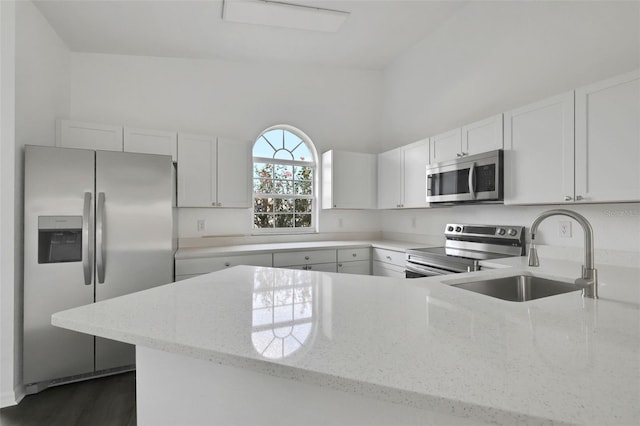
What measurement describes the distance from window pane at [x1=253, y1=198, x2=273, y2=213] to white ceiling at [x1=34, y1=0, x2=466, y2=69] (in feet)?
5.70

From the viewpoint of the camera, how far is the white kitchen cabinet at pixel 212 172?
10.2 feet

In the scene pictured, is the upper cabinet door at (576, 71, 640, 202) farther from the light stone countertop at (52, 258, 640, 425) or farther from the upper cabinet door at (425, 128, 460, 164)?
the upper cabinet door at (425, 128, 460, 164)

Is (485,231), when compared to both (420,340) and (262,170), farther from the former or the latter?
(262,170)

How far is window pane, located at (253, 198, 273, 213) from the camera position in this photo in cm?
386

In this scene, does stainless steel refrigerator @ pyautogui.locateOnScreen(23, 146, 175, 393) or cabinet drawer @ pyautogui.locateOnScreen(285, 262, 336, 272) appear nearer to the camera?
stainless steel refrigerator @ pyautogui.locateOnScreen(23, 146, 175, 393)

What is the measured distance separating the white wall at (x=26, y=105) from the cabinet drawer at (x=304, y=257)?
1982 mm

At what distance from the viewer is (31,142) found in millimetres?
2354

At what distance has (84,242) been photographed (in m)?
2.27

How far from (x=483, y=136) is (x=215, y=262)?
2.69m

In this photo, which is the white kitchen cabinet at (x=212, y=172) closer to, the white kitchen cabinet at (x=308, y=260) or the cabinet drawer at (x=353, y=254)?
the white kitchen cabinet at (x=308, y=260)

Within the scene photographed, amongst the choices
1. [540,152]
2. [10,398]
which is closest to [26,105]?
[10,398]

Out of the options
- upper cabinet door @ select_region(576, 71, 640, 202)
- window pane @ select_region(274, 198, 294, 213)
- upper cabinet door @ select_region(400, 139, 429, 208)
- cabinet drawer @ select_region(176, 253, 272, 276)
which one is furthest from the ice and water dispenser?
upper cabinet door @ select_region(576, 71, 640, 202)

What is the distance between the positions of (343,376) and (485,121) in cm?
261

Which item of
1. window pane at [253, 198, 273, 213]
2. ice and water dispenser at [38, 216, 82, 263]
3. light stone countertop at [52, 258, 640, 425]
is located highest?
window pane at [253, 198, 273, 213]
